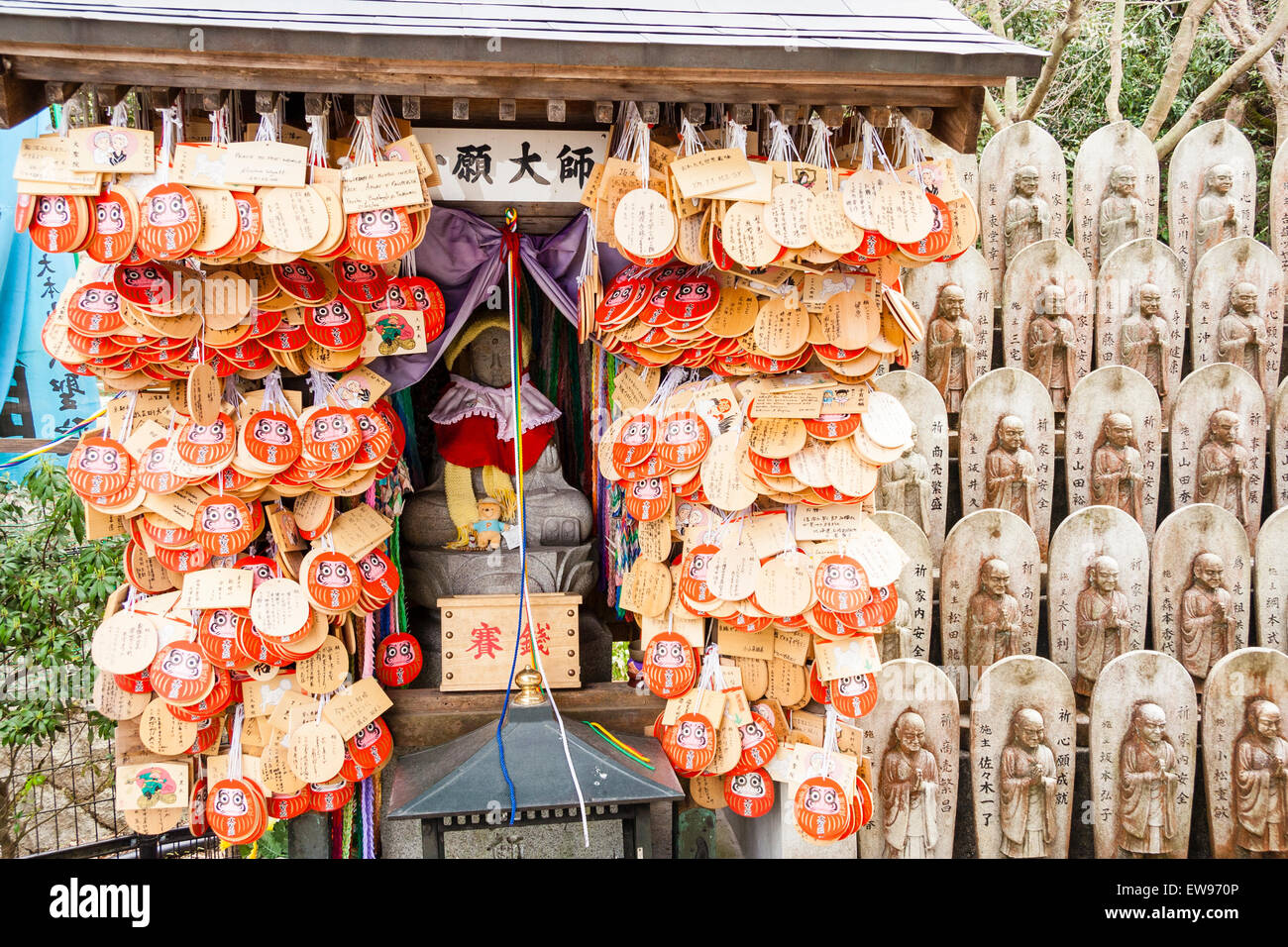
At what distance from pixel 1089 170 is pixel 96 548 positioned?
6.35 meters

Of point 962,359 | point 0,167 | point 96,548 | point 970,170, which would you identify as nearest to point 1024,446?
point 962,359

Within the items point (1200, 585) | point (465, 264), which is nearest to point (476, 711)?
point (465, 264)

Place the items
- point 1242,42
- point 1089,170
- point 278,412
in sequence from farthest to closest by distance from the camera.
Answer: point 1242,42 → point 1089,170 → point 278,412

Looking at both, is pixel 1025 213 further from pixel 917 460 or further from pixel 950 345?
pixel 917 460

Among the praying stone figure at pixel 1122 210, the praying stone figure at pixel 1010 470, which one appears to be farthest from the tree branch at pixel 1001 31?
the praying stone figure at pixel 1010 470

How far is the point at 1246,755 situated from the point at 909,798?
1.75 metres

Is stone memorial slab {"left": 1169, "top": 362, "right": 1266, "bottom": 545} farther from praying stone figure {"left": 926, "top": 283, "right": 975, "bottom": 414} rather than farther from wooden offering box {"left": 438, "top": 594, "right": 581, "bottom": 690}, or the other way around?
wooden offering box {"left": 438, "top": 594, "right": 581, "bottom": 690}

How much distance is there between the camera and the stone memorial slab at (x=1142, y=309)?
606 cm

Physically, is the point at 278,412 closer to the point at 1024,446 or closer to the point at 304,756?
the point at 304,756

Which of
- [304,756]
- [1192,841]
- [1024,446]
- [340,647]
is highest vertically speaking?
[1024,446]

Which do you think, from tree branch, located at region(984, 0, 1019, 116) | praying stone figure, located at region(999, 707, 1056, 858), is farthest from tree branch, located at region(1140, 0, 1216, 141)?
praying stone figure, located at region(999, 707, 1056, 858)

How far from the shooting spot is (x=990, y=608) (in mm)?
5199

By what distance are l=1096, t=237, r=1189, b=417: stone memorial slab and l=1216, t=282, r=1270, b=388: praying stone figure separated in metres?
0.31

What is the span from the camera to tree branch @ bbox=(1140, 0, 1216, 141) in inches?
346
